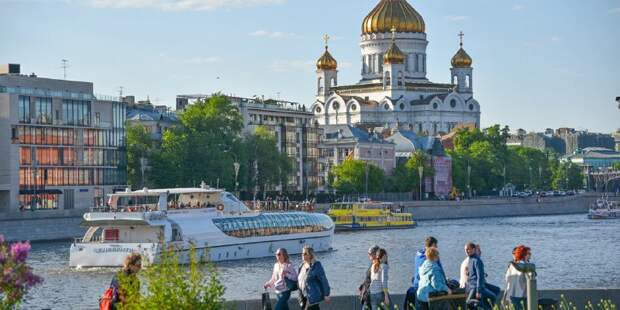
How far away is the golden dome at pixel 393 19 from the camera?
191m

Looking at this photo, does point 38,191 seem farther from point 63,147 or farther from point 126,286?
point 126,286

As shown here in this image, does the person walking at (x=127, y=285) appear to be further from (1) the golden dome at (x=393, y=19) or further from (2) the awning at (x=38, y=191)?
(1) the golden dome at (x=393, y=19)

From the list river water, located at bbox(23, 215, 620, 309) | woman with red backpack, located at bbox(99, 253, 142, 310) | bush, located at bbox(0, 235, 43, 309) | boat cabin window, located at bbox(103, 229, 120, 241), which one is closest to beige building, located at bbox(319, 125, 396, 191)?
river water, located at bbox(23, 215, 620, 309)

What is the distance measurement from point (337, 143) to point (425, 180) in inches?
377

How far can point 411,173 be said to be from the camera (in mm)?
148375

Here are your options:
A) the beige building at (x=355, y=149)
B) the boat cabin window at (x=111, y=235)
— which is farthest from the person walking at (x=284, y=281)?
the beige building at (x=355, y=149)

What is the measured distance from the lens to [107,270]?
2291 inches

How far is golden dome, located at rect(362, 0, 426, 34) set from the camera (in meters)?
191

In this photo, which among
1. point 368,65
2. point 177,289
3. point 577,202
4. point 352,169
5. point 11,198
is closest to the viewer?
point 177,289

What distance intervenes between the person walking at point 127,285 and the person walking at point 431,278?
16.4ft

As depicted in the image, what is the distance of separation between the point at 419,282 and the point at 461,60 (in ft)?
567

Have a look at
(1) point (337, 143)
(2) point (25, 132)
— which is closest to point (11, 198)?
(2) point (25, 132)

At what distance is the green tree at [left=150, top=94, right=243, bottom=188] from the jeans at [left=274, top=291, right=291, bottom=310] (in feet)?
240

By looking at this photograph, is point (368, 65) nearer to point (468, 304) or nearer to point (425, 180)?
point (425, 180)
